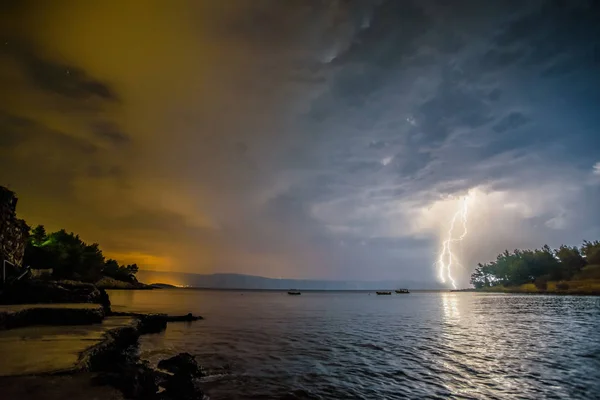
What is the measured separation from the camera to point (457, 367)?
61.0ft

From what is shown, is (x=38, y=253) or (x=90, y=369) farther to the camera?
(x=38, y=253)

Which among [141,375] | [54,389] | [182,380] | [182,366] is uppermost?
[54,389]

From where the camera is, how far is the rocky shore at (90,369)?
7.96m

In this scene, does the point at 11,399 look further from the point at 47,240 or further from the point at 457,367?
the point at 47,240

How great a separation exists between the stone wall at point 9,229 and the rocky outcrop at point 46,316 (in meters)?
17.9

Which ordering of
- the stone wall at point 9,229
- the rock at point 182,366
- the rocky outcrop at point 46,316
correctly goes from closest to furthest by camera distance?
the rock at point 182,366, the rocky outcrop at point 46,316, the stone wall at point 9,229

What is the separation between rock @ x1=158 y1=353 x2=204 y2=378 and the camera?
50.7ft

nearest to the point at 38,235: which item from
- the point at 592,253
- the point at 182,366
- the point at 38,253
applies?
the point at 38,253

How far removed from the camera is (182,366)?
15.8 metres

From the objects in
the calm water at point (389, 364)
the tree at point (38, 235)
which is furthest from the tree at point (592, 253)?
the tree at point (38, 235)

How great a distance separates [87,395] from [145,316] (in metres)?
27.5

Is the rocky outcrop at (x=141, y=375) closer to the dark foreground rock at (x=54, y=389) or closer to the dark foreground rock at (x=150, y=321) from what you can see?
the dark foreground rock at (x=54, y=389)

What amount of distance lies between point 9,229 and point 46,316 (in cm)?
2462

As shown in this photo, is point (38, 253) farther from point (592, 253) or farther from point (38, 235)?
point (592, 253)
